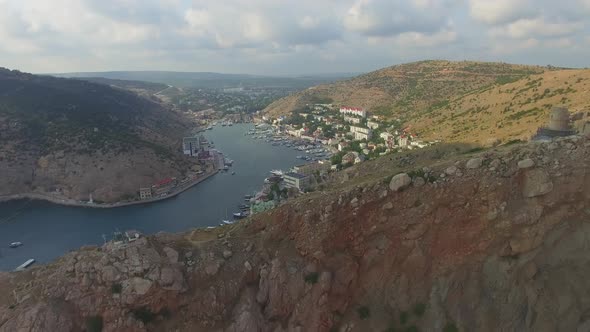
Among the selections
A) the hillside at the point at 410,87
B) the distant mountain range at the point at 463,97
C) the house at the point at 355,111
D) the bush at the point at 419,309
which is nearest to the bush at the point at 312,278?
the bush at the point at 419,309

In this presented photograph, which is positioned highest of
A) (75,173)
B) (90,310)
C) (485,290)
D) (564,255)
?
(564,255)

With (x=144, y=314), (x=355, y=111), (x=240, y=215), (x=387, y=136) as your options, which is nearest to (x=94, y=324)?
(x=144, y=314)

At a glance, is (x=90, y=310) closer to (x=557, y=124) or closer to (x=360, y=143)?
(x=557, y=124)

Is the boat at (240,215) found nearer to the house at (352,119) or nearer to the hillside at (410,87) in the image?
the hillside at (410,87)

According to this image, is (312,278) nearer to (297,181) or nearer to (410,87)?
(297,181)

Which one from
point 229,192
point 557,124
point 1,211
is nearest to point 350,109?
point 229,192

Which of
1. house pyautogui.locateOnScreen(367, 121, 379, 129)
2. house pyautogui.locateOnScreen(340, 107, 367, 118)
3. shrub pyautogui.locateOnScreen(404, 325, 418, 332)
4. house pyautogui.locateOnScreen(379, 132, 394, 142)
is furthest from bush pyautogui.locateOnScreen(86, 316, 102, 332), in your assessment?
house pyautogui.locateOnScreen(340, 107, 367, 118)
